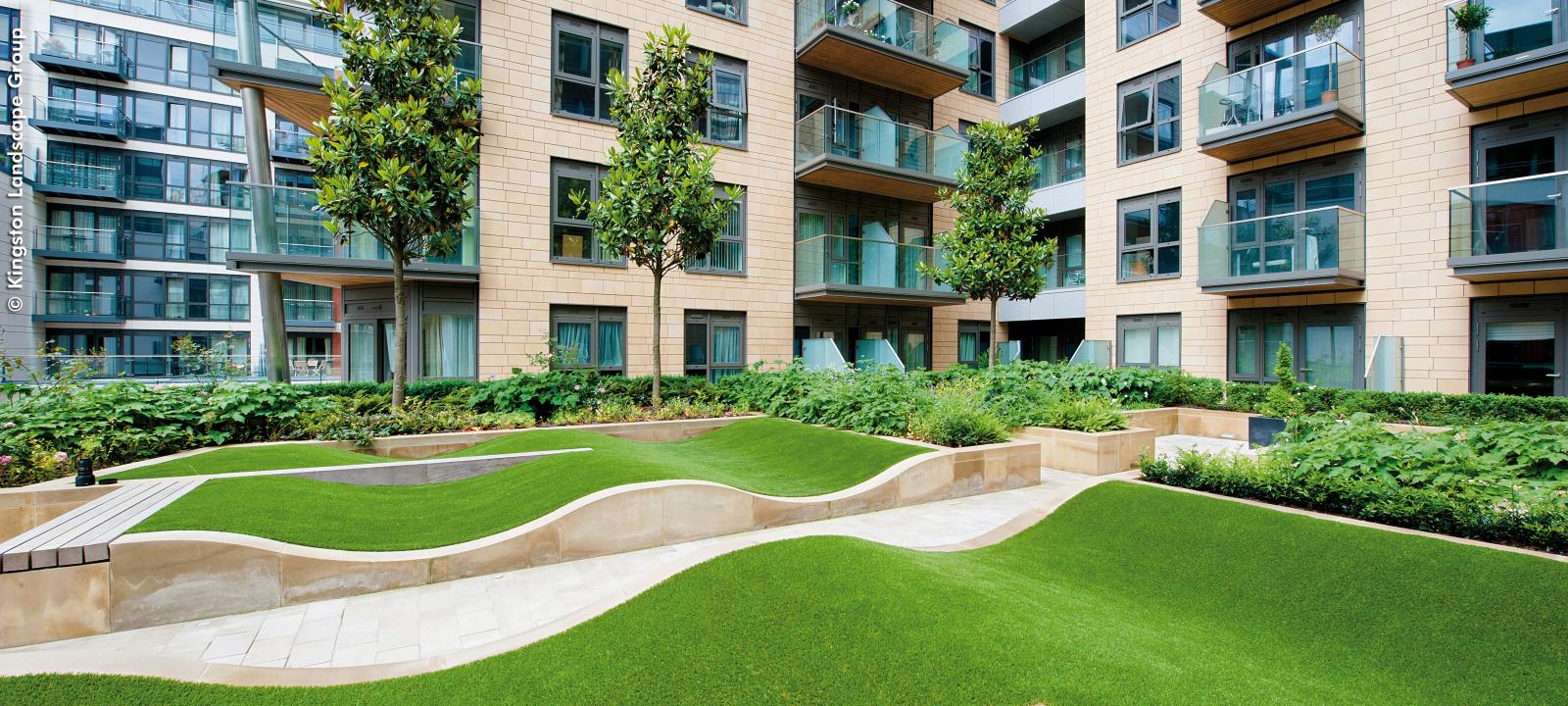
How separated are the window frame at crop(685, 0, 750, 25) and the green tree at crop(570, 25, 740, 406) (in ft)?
15.3

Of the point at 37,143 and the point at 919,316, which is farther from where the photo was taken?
the point at 37,143

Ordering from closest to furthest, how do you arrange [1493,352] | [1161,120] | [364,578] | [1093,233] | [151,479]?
1. [364,578]
2. [151,479]
3. [1493,352]
4. [1161,120]
5. [1093,233]

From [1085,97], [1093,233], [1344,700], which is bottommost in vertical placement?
[1344,700]

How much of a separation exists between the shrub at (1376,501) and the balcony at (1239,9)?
1385cm

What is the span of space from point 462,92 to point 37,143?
103ft

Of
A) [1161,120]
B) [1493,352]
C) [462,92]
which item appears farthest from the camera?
[1161,120]

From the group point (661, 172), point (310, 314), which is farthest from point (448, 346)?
point (310, 314)

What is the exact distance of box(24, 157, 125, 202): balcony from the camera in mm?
25750

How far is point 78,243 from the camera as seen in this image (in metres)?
26.3

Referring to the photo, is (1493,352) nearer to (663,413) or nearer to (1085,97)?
(1085,97)

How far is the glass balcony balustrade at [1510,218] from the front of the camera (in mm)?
10508

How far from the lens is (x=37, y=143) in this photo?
87.6ft

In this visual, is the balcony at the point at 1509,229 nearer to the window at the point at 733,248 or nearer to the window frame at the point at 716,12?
the window at the point at 733,248

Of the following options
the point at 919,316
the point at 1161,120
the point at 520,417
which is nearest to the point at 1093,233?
the point at 1161,120
